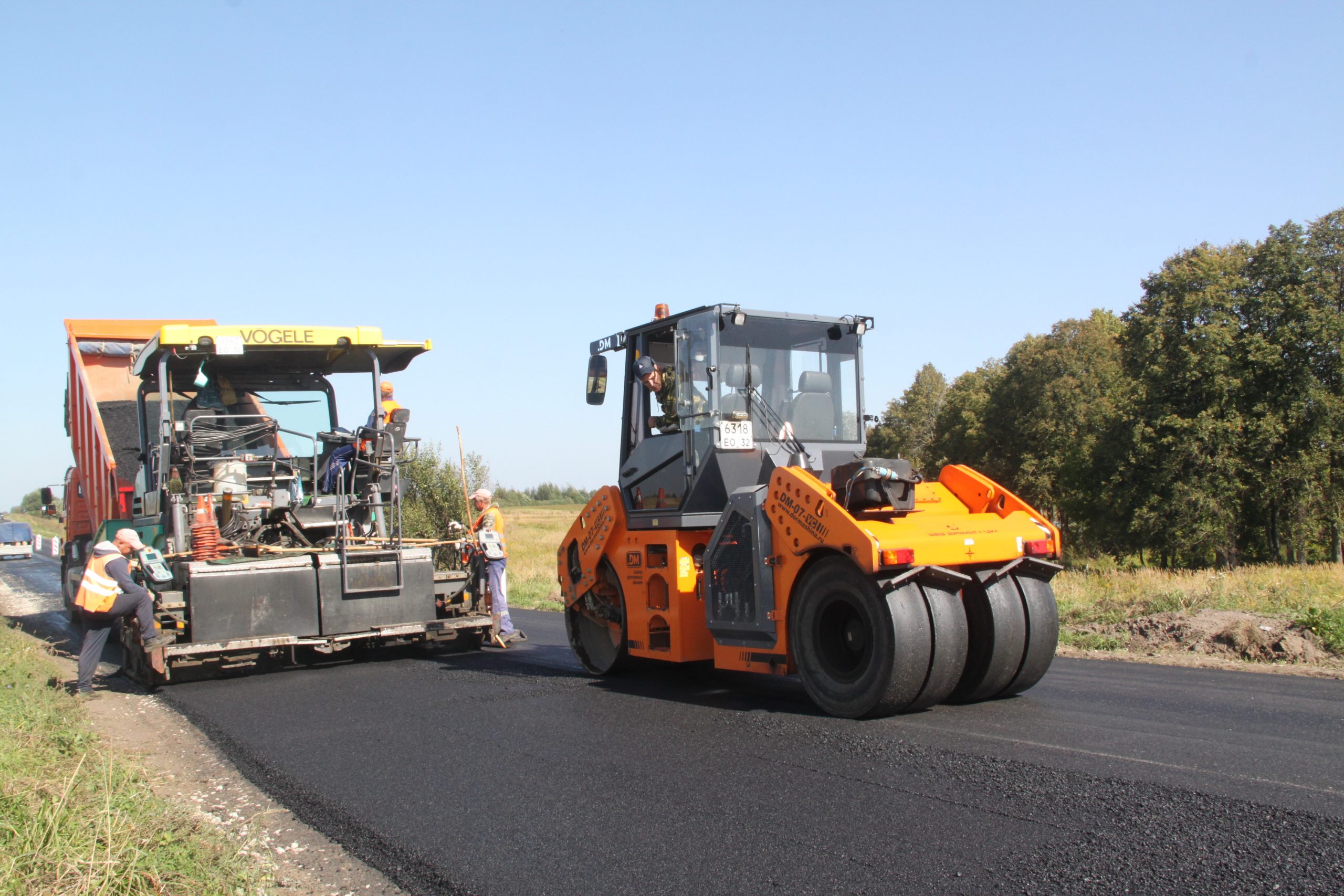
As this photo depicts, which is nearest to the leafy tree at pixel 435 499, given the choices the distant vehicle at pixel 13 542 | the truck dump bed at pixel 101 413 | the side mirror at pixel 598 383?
the truck dump bed at pixel 101 413

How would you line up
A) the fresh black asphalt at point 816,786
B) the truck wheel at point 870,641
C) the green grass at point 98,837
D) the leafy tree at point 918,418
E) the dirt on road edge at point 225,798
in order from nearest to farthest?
1. the green grass at point 98,837
2. the fresh black asphalt at point 816,786
3. the dirt on road edge at point 225,798
4. the truck wheel at point 870,641
5. the leafy tree at point 918,418

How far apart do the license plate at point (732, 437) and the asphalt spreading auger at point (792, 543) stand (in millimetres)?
14

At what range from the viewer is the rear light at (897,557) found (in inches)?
227

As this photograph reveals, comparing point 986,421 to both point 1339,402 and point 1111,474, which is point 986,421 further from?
point 1339,402

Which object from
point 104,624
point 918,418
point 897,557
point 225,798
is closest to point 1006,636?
point 897,557

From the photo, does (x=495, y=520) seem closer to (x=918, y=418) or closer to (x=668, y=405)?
(x=668, y=405)

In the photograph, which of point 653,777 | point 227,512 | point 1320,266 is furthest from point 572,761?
point 1320,266

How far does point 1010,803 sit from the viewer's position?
173 inches

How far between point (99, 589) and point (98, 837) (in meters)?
5.50

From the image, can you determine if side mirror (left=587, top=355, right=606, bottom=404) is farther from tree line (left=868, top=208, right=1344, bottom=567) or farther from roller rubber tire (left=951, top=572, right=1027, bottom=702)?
tree line (left=868, top=208, right=1344, bottom=567)

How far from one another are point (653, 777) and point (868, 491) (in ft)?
7.14

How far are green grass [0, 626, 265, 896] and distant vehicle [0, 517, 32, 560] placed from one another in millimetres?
36368

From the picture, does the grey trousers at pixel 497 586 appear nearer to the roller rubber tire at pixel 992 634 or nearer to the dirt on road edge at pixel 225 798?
the dirt on road edge at pixel 225 798

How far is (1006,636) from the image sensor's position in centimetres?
633
